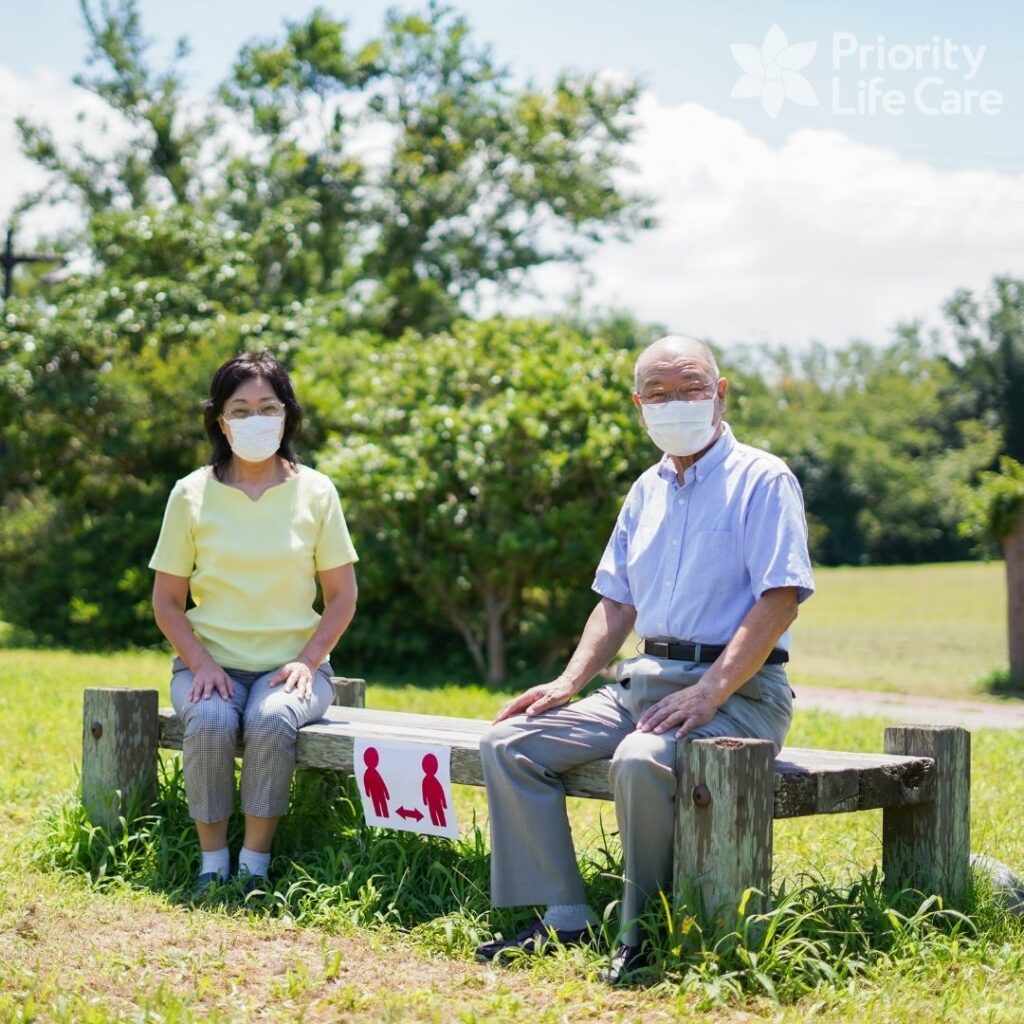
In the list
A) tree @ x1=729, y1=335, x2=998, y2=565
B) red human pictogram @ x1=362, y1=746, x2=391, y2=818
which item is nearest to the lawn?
red human pictogram @ x1=362, y1=746, x2=391, y2=818

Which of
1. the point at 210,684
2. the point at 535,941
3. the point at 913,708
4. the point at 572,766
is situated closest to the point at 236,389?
the point at 210,684

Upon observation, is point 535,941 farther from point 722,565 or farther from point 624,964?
point 722,565

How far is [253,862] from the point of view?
→ 15.6ft

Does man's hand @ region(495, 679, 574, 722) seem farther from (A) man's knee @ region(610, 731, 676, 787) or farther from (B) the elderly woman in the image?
(B) the elderly woman

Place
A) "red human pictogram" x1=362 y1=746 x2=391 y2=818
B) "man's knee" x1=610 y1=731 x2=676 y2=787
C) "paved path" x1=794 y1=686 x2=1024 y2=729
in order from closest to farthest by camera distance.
A: "man's knee" x1=610 y1=731 x2=676 y2=787 < "red human pictogram" x1=362 y1=746 x2=391 y2=818 < "paved path" x1=794 y1=686 x2=1024 y2=729

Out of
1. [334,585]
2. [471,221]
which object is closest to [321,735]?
[334,585]

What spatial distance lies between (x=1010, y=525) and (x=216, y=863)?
978cm

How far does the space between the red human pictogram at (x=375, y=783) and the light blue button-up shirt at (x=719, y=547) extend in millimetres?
999

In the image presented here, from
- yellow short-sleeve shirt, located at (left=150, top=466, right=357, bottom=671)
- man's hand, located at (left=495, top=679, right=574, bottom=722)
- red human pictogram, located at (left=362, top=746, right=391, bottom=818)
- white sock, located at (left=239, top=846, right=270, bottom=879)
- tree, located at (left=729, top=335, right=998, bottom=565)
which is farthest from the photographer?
tree, located at (left=729, top=335, right=998, bottom=565)

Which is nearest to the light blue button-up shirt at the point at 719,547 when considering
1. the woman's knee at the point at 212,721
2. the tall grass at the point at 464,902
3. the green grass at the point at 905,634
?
the tall grass at the point at 464,902

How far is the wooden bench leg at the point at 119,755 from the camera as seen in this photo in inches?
201

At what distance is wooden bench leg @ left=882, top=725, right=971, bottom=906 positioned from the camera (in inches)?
167

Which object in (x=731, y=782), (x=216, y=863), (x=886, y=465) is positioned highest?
(x=886, y=465)

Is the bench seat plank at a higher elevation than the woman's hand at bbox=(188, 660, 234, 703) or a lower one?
lower
